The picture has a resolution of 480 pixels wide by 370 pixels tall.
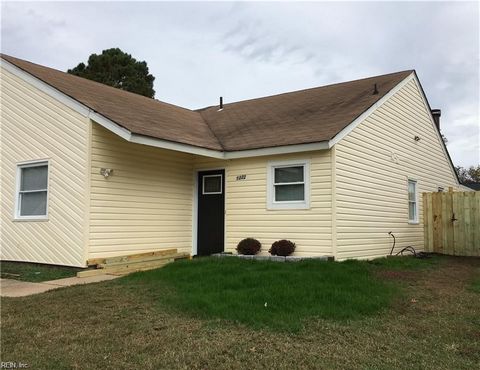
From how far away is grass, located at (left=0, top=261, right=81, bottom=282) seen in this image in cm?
920

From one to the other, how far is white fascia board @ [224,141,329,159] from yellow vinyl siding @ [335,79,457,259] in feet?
1.94

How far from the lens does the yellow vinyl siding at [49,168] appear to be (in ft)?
32.5

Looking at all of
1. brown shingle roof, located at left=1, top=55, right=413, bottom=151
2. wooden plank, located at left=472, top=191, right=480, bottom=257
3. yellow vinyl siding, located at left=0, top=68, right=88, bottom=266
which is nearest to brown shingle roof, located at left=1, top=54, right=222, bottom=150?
brown shingle roof, located at left=1, top=55, right=413, bottom=151

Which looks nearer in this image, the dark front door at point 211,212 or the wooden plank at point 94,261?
the wooden plank at point 94,261

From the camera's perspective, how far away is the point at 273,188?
36.6ft

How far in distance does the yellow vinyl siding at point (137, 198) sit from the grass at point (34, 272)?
2.22 feet

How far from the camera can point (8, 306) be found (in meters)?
6.53

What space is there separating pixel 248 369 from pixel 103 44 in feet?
110

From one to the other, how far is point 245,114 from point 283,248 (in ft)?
19.5

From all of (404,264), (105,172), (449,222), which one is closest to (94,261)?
(105,172)

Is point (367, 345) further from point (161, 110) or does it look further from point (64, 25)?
point (64, 25)

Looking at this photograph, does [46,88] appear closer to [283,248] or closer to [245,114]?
[245,114]

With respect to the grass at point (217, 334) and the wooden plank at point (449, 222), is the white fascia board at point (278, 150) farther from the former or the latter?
the wooden plank at point (449, 222)

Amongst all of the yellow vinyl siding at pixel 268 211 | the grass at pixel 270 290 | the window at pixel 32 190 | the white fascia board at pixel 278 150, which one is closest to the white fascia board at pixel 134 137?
the white fascia board at pixel 278 150
